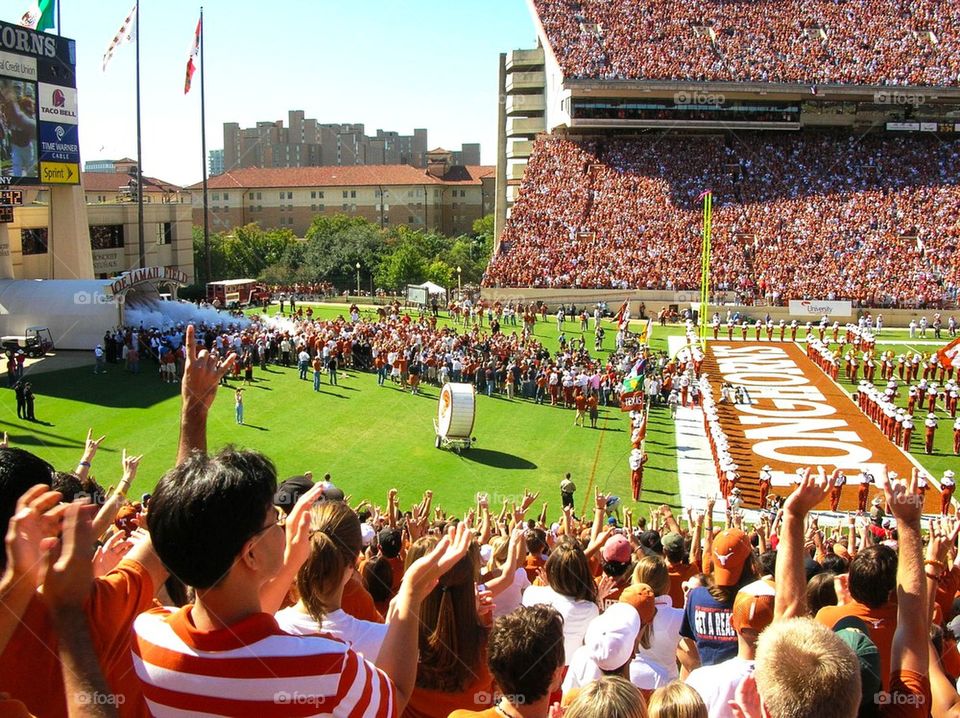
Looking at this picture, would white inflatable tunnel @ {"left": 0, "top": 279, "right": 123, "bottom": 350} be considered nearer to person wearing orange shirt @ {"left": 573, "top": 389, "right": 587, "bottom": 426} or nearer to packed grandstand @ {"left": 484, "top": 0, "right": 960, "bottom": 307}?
person wearing orange shirt @ {"left": 573, "top": 389, "right": 587, "bottom": 426}

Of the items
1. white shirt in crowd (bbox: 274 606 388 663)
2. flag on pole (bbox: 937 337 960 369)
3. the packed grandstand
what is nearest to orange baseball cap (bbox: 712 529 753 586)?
white shirt in crowd (bbox: 274 606 388 663)

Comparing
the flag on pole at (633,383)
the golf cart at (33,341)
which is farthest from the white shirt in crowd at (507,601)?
the golf cart at (33,341)

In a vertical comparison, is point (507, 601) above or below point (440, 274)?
below

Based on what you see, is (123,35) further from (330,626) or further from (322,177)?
(322,177)

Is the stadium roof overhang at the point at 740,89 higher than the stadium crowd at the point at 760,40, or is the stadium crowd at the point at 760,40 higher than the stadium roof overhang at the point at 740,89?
the stadium crowd at the point at 760,40

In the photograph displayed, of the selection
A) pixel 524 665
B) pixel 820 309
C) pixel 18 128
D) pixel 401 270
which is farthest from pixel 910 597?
pixel 401 270

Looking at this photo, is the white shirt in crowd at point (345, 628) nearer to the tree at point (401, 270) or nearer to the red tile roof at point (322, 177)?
the tree at point (401, 270)

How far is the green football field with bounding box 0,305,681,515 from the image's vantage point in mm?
17750

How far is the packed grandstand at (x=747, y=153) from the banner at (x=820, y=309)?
1652 mm

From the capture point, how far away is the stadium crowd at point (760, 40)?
4969 cm

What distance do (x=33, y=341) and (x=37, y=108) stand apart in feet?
23.6

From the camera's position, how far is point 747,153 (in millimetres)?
49469

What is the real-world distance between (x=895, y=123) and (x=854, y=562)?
50885 mm

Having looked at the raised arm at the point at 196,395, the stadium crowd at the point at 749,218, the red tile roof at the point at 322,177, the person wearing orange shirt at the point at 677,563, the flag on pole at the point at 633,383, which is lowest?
the flag on pole at the point at 633,383
